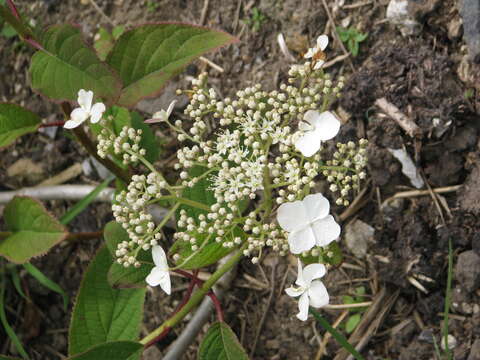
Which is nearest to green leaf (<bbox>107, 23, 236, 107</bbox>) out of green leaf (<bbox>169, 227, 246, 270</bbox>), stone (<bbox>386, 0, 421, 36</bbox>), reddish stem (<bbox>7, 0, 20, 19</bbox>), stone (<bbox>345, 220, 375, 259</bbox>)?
reddish stem (<bbox>7, 0, 20, 19</bbox>)

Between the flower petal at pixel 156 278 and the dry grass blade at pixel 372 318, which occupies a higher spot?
the flower petal at pixel 156 278

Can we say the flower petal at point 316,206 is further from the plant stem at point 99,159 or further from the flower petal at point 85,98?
the plant stem at point 99,159

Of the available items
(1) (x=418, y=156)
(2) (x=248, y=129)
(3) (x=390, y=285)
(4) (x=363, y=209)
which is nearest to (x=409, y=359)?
(3) (x=390, y=285)

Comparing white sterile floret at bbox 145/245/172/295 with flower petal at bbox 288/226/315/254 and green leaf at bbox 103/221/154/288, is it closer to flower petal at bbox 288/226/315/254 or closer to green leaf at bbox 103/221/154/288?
green leaf at bbox 103/221/154/288

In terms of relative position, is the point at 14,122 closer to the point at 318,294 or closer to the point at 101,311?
the point at 101,311

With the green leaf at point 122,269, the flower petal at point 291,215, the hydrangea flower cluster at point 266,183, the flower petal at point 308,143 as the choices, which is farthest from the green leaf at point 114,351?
the flower petal at point 308,143

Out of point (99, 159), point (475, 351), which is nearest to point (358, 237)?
point (475, 351)
